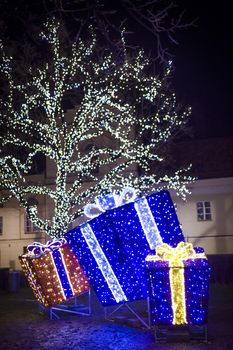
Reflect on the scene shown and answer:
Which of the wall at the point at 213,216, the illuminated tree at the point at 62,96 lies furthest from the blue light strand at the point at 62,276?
the wall at the point at 213,216

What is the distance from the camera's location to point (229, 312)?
443 inches

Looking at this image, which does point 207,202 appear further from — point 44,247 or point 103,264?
point 103,264

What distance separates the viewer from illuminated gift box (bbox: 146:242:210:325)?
27.0ft

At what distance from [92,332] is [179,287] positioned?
2.21 metres

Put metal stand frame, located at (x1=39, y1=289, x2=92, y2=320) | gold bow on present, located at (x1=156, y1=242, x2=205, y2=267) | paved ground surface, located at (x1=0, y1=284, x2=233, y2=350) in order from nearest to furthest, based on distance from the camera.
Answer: paved ground surface, located at (x1=0, y1=284, x2=233, y2=350) < gold bow on present, located at (x1=156, y1=242, x2=205, y2=267) < metal stand frame, located at (x1=39, y1=289, x2=92, y2=320)

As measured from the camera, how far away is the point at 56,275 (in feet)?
36.4

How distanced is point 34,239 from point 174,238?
19.5m

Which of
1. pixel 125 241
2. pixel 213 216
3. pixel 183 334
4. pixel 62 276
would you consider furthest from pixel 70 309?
pixel 213 216

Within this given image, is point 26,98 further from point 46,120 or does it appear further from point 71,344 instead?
point 71,344

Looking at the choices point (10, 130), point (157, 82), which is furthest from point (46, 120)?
point (157, 82)

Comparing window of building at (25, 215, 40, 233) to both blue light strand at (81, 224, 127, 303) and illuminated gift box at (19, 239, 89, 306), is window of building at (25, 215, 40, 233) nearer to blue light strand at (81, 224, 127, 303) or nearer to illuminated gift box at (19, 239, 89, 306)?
illuminated gift box at (19, 239, 89, 306)

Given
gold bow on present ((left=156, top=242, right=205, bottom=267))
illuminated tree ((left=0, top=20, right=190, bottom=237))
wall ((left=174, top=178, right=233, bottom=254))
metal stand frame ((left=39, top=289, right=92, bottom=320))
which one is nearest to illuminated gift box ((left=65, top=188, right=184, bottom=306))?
gold bow on present ((left=156, top=242, right=205, bottom=267))

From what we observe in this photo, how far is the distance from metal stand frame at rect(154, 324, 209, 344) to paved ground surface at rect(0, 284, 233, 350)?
0.40 feet

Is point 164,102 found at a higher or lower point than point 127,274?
higher
